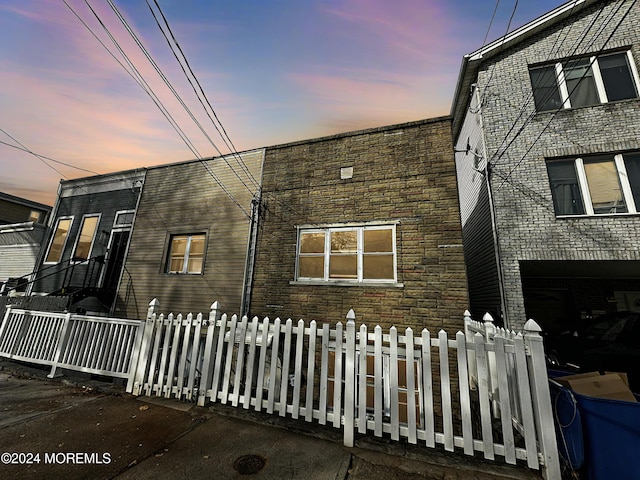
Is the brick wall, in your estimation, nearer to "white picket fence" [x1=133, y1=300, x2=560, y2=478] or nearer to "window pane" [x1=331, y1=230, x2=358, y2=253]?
"window pane" [x1=331, y1=230, x2=358, y2=253]

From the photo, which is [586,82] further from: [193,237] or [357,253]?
[193,237]

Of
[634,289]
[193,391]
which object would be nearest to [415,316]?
[193,391]

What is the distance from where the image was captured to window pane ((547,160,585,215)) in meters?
7.54

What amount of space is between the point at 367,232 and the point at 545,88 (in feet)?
25.8

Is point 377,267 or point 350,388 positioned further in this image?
point 377,267

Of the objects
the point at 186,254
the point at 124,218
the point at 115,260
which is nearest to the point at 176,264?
the point at 186,254

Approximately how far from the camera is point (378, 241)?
7266 millimetres

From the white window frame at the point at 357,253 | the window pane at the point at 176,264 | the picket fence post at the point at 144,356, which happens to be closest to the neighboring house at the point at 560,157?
the white window frame at the point at 357,253

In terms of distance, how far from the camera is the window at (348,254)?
23.3 feet

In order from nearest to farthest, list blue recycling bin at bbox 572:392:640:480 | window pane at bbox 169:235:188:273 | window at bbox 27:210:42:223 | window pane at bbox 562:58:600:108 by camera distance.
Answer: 1. blue recycling bin at bbox 572:392:640:480
2. window pane at bbox 562:58:600:108
3. window pane at bbox 169:235:188:273
4. window at bbox 27:210:42:223

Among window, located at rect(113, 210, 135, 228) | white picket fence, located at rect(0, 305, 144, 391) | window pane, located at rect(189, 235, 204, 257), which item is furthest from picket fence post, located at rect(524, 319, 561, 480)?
window, located at rect(113, 210, 135, 228)

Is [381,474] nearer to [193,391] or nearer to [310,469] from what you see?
[310,469]

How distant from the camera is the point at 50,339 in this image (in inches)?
250

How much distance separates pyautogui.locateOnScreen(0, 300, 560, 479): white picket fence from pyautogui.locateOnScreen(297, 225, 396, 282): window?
2.13 m
